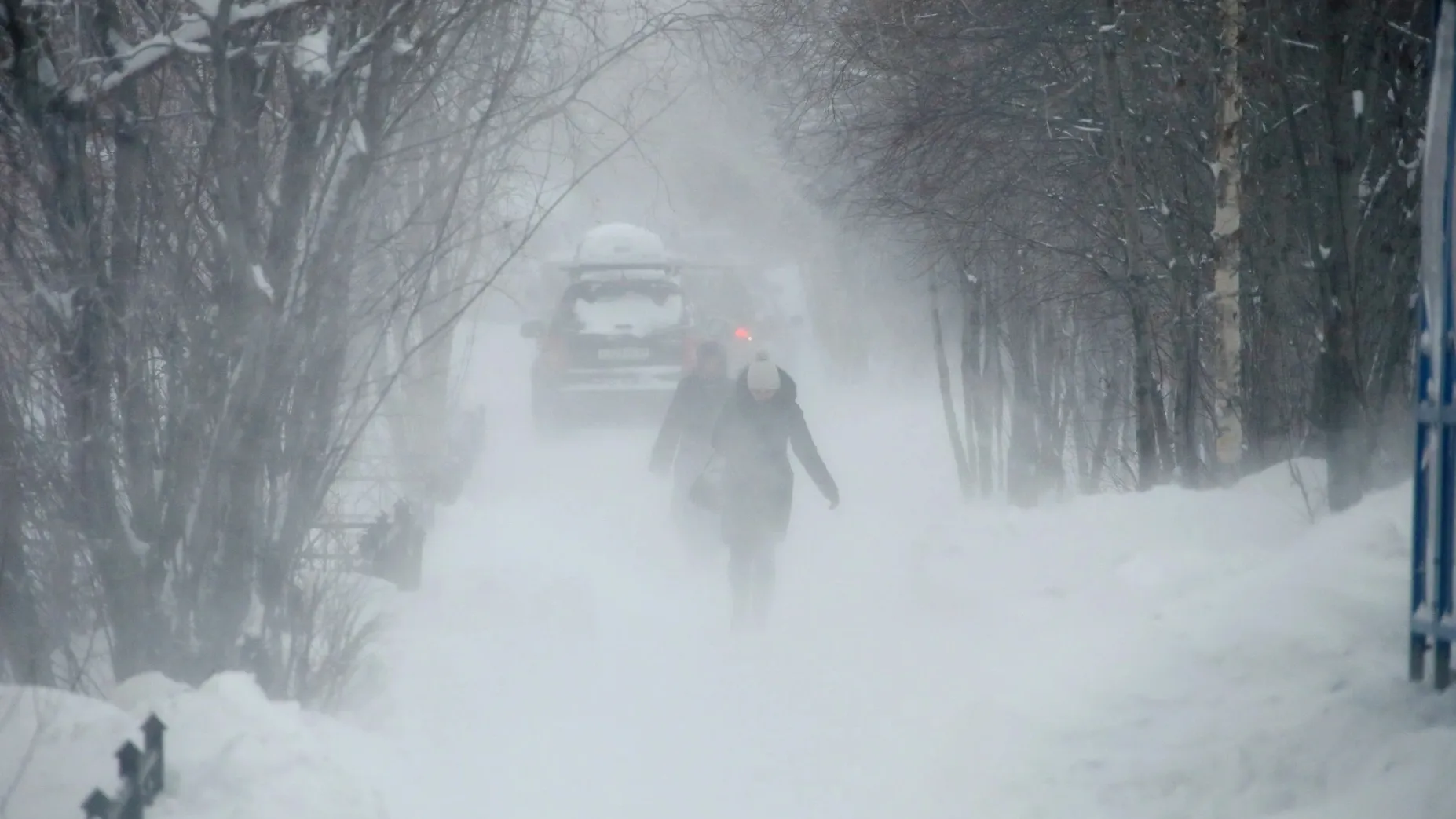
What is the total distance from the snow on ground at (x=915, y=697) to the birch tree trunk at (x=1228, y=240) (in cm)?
99

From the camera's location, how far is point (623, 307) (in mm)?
18719

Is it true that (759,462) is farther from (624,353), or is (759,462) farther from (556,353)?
(556,353)

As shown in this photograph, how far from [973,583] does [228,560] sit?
15.6ft

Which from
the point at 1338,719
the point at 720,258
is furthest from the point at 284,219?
the point at 720,258

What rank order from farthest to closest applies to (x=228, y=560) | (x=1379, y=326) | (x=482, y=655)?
(x=1379, y=326), (x=482, y=655), (x=228, y=560)

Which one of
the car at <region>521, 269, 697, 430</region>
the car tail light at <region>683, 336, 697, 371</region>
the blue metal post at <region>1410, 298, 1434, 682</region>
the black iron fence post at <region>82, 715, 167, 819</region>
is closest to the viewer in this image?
the black iron fence post at <region>82, 715, 167, 819</region>

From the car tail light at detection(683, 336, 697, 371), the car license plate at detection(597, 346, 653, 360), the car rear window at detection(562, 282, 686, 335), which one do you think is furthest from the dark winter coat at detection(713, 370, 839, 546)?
the car rear window at detection(562, 282, 686, 335)

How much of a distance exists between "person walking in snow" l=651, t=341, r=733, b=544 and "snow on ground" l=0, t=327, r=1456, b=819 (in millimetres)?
429

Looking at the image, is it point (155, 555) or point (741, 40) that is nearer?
point (155, 555)

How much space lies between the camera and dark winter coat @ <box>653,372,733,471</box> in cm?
1098

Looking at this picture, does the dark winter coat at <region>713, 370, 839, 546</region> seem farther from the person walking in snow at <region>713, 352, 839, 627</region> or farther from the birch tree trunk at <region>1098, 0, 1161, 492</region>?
the birch tree trunk at <region>1098, 0, 1161, 492</region>

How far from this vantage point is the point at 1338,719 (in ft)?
15.2

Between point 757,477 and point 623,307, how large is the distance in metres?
10.0

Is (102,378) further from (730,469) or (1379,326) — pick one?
(1379,326)
